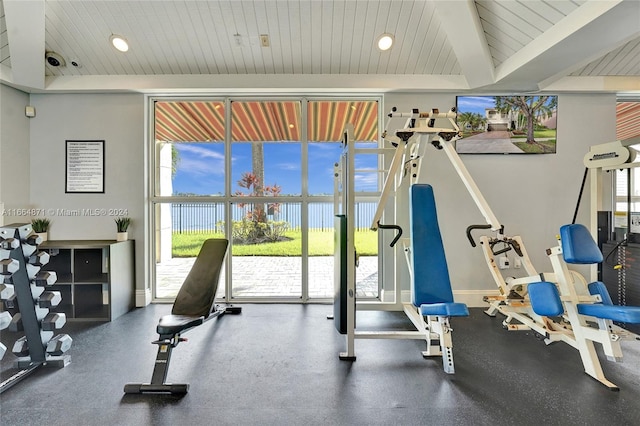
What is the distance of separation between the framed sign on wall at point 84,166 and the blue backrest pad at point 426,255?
395 centimetres

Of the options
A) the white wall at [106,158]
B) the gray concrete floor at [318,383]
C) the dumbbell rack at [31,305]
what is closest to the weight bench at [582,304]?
the gray concrete floor at [318,383]

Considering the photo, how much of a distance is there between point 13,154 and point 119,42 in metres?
1.97

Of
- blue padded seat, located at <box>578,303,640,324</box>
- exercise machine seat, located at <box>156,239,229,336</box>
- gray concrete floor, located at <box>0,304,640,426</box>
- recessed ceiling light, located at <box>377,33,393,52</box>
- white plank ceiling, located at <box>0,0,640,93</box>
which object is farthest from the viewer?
recessed ceiling light, located at <box>377,33,393,52</box>

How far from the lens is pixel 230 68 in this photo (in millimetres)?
3588

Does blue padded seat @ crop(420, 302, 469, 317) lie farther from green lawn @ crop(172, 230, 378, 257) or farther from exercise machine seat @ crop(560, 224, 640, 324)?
green lawn @ crop(172, 230, 378, 257)

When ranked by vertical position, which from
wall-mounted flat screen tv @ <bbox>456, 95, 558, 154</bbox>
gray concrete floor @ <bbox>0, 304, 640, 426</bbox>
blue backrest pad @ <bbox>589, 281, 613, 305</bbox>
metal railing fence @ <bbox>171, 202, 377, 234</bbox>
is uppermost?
wall-mounted flat screen tv @ <bbox>456, 95, 558, 154</bbox>

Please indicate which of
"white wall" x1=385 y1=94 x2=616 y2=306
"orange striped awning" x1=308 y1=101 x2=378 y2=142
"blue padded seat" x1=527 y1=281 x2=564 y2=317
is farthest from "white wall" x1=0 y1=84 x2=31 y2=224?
"blue padded seat" x1=527 y1=281 x2=564 y2=317

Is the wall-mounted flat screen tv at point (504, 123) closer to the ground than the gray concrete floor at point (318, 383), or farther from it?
farther from it

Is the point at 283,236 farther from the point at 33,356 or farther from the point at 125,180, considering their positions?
the point at 33,356

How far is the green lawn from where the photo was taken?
407 cm

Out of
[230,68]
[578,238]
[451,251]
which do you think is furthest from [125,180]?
[578,238]

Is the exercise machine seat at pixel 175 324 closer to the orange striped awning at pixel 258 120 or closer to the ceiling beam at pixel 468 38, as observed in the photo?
the orange striped awning at pixel 258 120

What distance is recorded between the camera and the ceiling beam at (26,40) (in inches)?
114

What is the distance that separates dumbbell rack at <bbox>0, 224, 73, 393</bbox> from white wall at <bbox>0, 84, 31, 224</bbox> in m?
1.86
